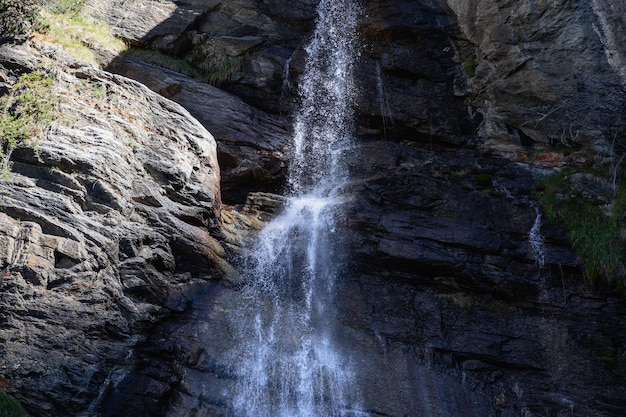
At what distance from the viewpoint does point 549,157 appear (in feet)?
40.9

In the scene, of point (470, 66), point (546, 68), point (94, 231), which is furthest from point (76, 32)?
point (546, 68)

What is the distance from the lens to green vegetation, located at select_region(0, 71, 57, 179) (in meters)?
8.50

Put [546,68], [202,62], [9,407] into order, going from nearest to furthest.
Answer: [9,407], [546,68], [202,62]

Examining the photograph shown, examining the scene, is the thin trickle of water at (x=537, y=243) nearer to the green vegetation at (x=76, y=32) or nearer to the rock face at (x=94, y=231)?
the rock face at (x=94, y=231)

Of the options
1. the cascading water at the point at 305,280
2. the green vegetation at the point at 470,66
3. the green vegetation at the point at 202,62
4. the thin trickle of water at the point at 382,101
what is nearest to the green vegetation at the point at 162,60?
the green vegetation at the point at 202,62

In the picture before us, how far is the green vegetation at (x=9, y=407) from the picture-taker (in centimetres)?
641

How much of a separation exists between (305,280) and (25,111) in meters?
5.39

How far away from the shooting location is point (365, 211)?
11.0 meters

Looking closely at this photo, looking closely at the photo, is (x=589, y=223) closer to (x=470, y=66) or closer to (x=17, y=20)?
(x=470, y=66)

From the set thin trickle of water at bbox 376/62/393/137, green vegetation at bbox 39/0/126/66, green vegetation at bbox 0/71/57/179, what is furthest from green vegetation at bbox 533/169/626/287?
green vegetation at bbox 39/0/126/66

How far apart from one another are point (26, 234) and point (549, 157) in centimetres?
1040

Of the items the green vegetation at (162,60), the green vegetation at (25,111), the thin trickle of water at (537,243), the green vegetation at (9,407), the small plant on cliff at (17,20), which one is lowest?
the green vegetation at (9,407)

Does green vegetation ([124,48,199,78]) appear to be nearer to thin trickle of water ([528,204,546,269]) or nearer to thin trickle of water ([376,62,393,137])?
thin trickle of water ([376,62,393,137])

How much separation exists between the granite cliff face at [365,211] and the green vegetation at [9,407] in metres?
0.18
